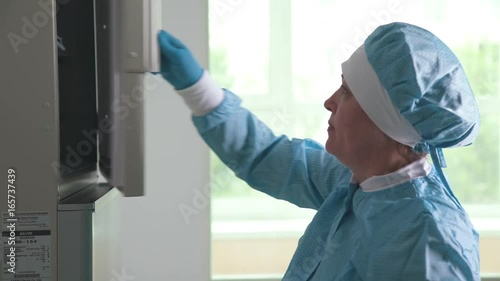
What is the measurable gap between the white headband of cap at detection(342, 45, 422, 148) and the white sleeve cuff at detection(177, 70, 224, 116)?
32 centimetres

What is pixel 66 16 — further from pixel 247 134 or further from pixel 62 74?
pixel 247 134

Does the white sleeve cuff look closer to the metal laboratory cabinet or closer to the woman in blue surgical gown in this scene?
the woman in blue surgical gown

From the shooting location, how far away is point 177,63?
4.42ft

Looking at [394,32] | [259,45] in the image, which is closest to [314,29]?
[259,45]

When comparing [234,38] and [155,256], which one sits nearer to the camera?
[155,256]

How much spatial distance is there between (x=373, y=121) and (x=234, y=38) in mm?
1708

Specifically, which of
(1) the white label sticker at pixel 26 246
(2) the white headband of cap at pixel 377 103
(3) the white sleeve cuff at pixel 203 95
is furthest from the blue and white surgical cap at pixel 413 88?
(1) the white label sticker at pixel 26 246

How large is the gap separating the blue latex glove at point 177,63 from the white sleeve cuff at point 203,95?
12 millimetres

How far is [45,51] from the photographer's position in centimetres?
101

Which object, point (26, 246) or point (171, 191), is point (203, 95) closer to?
point (26, 246)

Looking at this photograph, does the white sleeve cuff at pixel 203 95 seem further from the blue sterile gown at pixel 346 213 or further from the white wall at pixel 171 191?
the white wall at pixel 171 191

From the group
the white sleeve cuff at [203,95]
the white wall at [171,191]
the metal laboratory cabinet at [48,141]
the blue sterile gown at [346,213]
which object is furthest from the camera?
the white wall at [171,191]

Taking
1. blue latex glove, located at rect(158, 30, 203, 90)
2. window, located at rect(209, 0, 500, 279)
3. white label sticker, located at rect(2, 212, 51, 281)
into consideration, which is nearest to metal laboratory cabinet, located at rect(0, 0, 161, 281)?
white label sticker, located at rect(2, 212, 51, 281)

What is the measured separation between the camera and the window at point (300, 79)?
2828 millimetres
